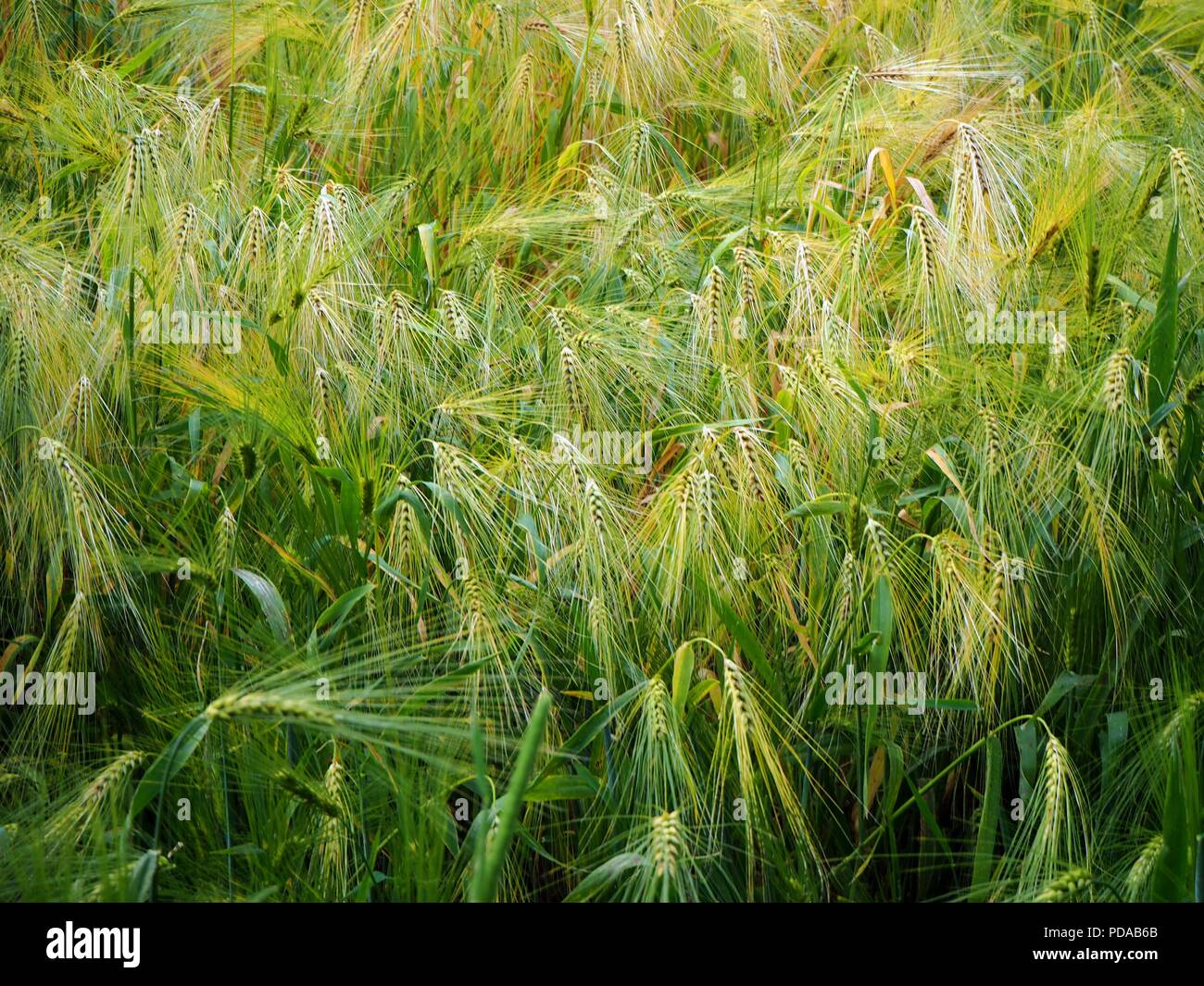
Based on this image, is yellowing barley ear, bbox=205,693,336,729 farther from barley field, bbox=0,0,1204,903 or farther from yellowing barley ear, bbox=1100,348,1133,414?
yellowing barley ear, bbox=1100,348,1133,414

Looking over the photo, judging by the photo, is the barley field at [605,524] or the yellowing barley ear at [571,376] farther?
the yellowing barley ear at [571,376]

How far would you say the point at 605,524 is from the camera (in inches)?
51.6

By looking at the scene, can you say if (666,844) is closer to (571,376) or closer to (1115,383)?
(571,376)

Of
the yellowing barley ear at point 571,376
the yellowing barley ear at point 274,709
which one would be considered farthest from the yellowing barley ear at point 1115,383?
the yellowing barley ear at point 274,709

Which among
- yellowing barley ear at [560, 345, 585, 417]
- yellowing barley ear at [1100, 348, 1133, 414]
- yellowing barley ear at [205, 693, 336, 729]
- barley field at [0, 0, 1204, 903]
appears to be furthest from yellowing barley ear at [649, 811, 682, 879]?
yellowing barley ear at [1100, 348, 1133, 414]

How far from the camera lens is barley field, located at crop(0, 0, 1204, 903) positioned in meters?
1.21

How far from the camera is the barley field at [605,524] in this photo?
1.21 meters

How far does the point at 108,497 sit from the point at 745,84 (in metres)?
1.43

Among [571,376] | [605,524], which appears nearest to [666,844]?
[605,524]

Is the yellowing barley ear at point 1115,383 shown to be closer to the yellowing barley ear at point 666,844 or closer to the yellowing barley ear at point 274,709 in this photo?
the yellowing barley ear at point 666,844

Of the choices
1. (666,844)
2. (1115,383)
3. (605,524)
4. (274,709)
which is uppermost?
(1115,383)

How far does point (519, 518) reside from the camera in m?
1.37

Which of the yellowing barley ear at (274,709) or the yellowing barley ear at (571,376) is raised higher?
the yellowing barley ear at (571,376)
